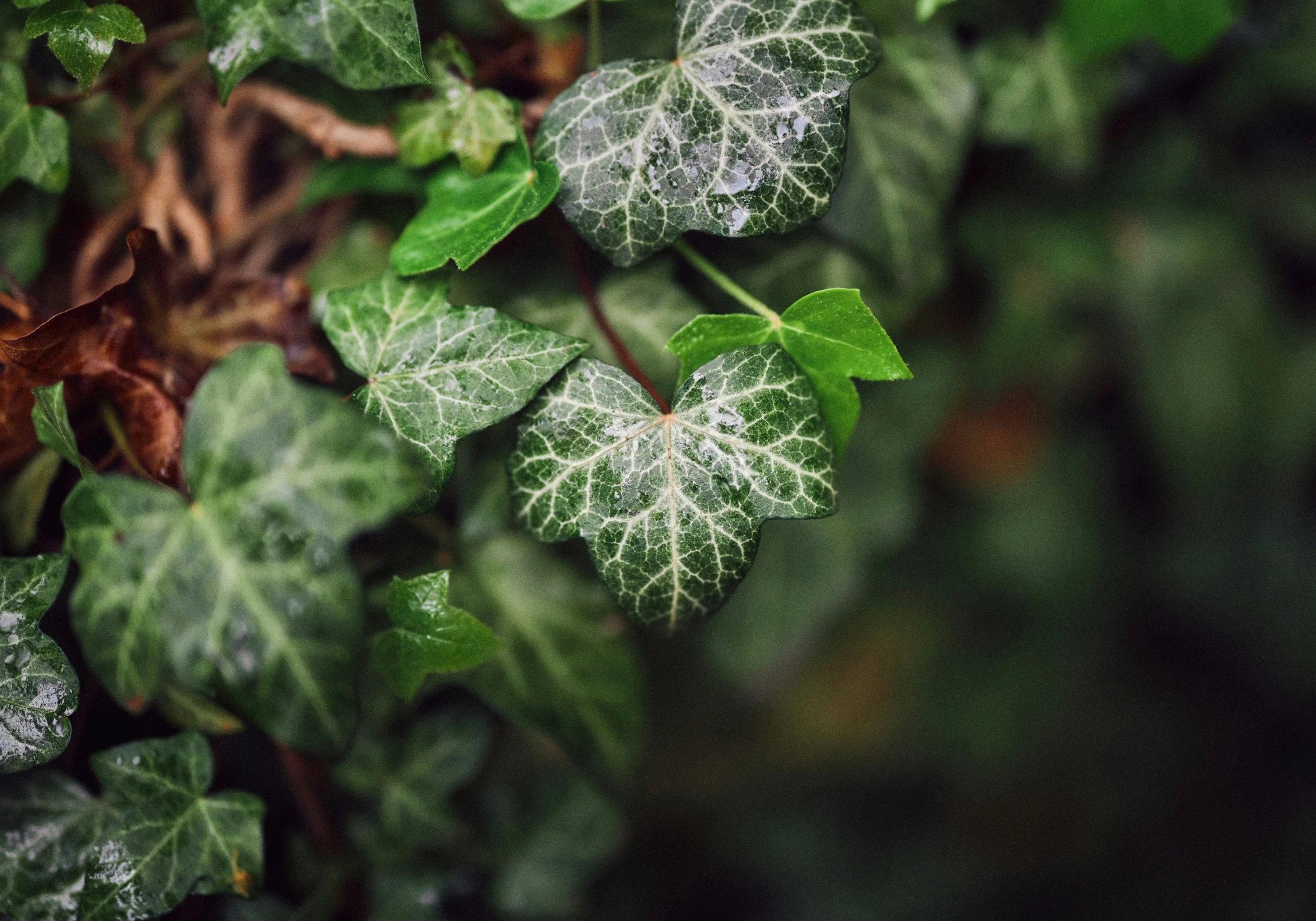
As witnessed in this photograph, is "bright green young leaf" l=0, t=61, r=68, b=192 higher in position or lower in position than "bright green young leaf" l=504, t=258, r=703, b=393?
higher

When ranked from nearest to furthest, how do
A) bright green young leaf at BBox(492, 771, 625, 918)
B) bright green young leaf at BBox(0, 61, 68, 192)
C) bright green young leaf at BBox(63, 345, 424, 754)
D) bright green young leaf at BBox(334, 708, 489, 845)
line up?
bright green young leaf at BBox(63, 345, 424, 754), bright green young leaf at BBox(0, 61, 68, 192), bright green young leaf at BBox(334, 708, 489, 845), bright green young leaf at BBox(492, 771, 625, 918)

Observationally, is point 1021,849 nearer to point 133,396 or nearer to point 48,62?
point 133,396

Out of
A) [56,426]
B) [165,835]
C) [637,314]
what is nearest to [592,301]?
Result: [637,314]

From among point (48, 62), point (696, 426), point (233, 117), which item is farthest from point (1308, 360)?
point (48, 62)

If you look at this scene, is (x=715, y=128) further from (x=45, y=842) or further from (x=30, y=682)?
(x=45, y=842)

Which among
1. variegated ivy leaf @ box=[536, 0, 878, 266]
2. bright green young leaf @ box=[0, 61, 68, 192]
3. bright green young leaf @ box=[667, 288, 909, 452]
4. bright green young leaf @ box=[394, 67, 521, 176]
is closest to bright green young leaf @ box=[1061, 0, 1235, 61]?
variegated ivy leaf @ box=[536, 0, 878, 266]

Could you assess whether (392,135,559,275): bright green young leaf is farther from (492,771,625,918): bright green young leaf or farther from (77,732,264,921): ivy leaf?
(492,771,625,918): bright green young leaf
